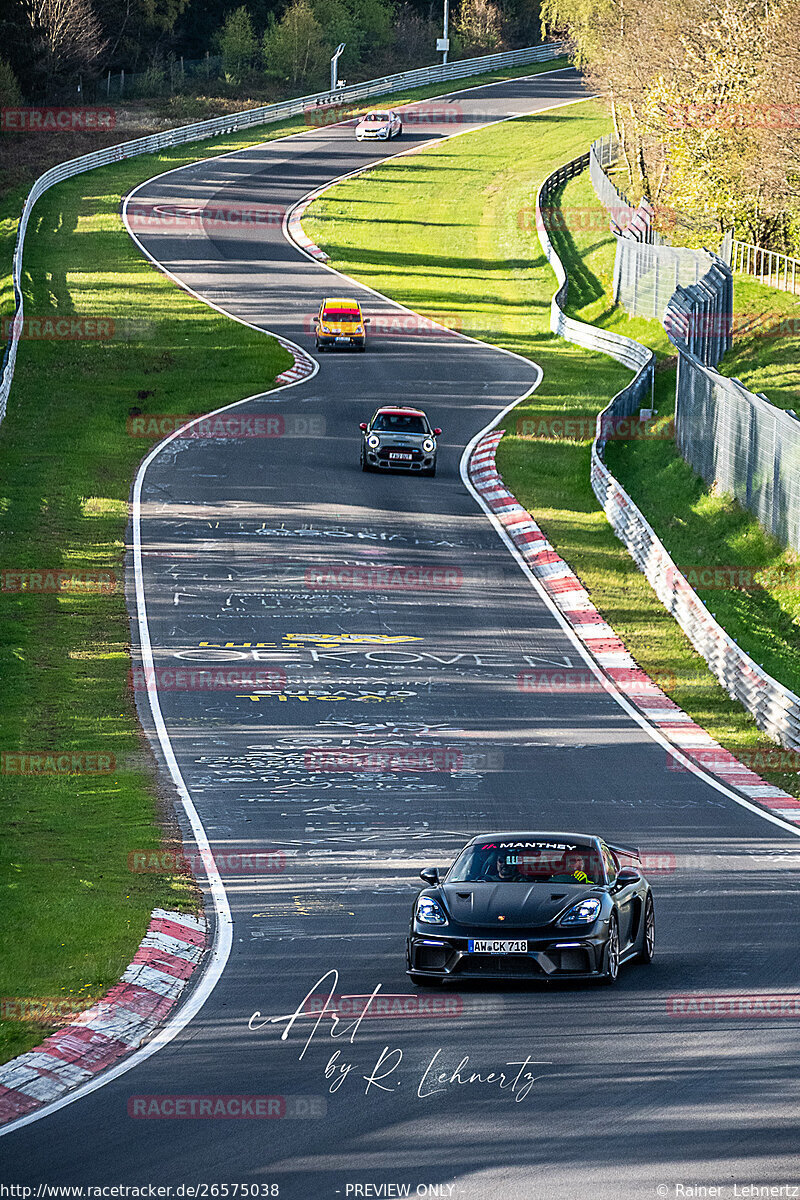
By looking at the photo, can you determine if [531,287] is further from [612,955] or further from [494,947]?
[494,947]

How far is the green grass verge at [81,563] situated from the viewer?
47.9 feet

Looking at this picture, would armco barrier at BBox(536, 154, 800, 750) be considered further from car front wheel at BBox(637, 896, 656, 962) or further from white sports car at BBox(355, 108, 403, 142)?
white sports car at BBox(355, 108, 403, 142)

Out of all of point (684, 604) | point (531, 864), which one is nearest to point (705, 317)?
point (684, 604)

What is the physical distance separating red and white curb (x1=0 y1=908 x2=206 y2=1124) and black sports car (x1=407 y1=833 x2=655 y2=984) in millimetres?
2020

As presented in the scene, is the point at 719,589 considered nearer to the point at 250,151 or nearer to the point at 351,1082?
the point at 351,1082

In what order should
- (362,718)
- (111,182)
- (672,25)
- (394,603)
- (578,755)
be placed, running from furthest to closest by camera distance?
(111,182), (672,25), (394,603), (362,718), (578,755)

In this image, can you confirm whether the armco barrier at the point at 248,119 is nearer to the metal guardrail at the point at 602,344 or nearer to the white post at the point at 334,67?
the white post at the point at 334,67

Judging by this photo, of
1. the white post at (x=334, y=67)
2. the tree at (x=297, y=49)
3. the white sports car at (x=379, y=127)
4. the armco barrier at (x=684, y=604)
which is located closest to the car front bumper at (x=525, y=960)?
the armco barrier at (x=684, y=604)

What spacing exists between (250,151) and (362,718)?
237ft

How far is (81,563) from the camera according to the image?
30.9 metres

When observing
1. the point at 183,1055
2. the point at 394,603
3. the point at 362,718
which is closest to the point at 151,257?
the point at 394,603

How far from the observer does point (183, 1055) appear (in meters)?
10.8

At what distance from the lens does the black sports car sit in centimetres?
1214

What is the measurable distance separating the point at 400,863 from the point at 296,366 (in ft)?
117
